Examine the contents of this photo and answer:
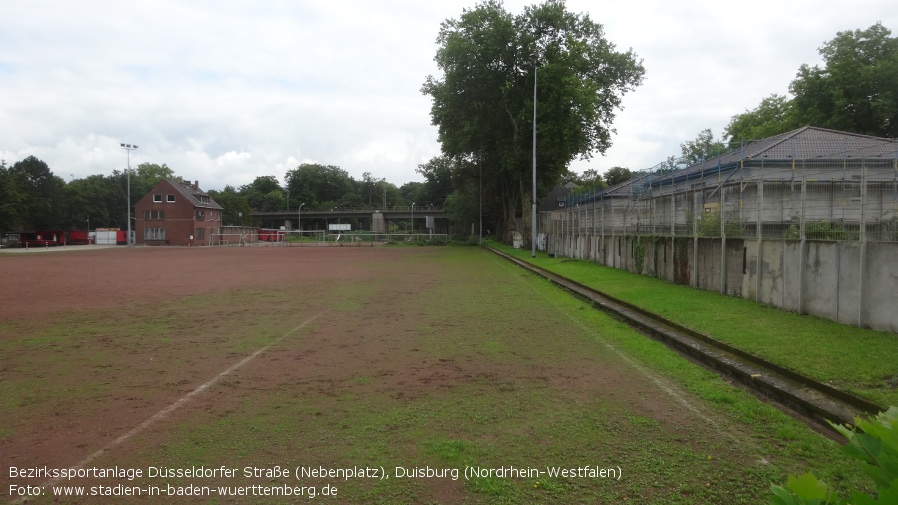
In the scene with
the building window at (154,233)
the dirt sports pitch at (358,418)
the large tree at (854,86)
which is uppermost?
the large tree at (854,86)

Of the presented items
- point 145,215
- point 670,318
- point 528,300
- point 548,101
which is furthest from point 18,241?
point 670,318

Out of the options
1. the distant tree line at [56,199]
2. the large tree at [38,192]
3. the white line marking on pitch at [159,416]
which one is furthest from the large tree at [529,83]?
the large tree at [38,192]

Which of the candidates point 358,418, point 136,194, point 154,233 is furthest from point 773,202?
point 136,194

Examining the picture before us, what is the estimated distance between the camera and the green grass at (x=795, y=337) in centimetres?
657

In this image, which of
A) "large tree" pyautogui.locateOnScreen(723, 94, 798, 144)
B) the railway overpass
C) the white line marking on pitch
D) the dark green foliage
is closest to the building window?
the railway overpass

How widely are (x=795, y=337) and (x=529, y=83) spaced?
35986 millimetres

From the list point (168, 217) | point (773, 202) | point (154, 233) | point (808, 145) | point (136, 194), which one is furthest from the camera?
point (136, 194)

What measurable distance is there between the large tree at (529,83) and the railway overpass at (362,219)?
2210 inches

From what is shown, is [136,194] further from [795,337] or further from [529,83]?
[795,337]

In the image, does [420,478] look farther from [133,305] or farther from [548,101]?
[548,101]

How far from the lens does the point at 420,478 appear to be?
4.29 meters

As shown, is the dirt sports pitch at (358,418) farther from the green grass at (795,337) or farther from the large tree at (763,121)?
the large tree at (763,121)

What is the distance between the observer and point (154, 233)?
7912 cm

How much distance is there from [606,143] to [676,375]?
38336mm
